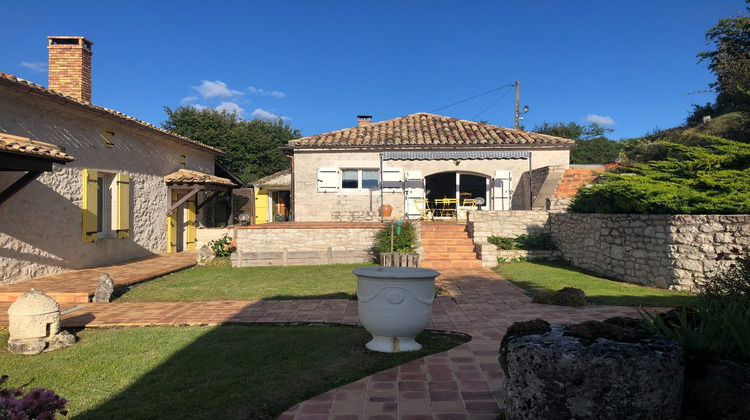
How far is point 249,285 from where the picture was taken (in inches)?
368

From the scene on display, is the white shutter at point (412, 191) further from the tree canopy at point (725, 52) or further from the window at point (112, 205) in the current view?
the tree canopy at point (725, 52)

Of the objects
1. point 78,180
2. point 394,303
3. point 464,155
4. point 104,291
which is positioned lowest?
point 104,291

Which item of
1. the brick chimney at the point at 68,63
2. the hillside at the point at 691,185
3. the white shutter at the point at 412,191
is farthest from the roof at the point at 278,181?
the hillside at the point at 691,185

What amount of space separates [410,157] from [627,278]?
26.7 ft

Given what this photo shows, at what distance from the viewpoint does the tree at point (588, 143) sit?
40.8m

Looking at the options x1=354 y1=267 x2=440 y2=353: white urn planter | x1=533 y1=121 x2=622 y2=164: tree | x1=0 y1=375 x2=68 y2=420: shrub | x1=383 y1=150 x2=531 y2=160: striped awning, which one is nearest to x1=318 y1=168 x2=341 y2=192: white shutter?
x1=383 y1=150 x2=531 y2=160: striped awning

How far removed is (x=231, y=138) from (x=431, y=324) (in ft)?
97.8

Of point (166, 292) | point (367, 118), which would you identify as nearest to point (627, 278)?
point (166, 292)

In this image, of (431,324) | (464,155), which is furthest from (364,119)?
(431,324)

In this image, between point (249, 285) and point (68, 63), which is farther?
point (68, 63)

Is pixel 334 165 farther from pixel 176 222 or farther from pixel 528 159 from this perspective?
pixel 528 159

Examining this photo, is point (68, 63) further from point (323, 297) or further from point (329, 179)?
point (323, 297)

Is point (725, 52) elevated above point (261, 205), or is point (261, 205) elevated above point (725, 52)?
point (725, 52)

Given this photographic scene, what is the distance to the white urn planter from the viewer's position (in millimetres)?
4617
